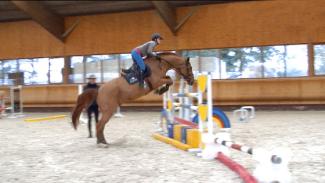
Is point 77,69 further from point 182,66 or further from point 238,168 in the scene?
point 238,168

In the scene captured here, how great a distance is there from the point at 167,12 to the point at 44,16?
5303 millimetres

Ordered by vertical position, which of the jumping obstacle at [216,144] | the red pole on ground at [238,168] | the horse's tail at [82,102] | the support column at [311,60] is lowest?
the red pole on ground at [238,168]

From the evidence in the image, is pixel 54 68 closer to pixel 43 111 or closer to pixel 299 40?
pixel 43 111

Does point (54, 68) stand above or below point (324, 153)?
above

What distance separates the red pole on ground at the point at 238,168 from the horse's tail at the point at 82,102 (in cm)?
303

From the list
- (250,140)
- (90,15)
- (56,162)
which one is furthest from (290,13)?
(56,162)

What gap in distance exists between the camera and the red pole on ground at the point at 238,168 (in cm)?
424

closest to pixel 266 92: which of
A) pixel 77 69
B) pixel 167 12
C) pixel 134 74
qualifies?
pixel 167 12

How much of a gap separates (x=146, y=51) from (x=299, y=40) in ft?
35.6

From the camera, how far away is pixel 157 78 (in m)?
7.48

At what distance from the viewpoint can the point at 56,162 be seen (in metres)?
6.05

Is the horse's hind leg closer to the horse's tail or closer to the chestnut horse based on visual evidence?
the chestnut horse

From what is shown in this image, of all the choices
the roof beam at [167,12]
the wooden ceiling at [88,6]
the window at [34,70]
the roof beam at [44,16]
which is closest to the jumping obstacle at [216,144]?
the roof beam at [167,12]

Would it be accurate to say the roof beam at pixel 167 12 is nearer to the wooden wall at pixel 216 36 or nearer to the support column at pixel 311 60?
the wooden wall at pixel 216 36
